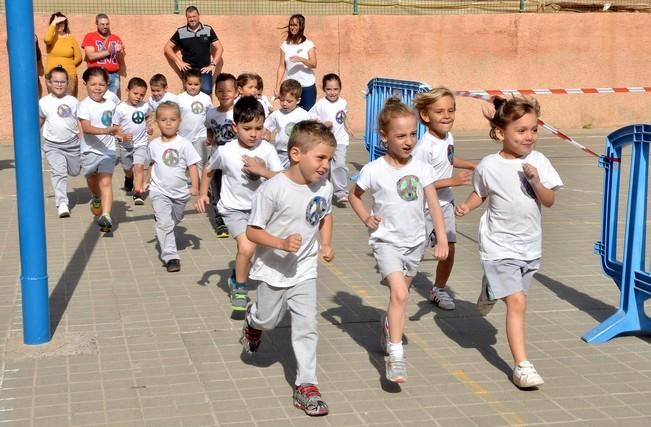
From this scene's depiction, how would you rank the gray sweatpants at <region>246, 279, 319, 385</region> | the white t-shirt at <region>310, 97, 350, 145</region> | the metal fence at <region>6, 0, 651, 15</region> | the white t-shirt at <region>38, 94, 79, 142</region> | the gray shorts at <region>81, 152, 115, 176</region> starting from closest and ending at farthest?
the gray sweatpants at <region>246, 279, 319, 385</region>
the gray shorts at <region>81, 152, 115, 176</region>
the white t-shirt at <region>38, 94, 79, 142</region>
the white t-shirt at <region>310, 97, 350, 145</region>
the metal fence at <region>6, 0, 651, 15</region>

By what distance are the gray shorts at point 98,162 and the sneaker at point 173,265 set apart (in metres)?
2.37

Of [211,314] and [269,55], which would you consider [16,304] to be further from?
[269,55]

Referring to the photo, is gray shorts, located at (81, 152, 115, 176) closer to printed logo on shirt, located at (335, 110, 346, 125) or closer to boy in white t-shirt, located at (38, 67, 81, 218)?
boy in white t-shirt, located at (38, 67, 81, 218)

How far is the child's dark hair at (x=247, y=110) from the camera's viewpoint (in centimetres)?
741

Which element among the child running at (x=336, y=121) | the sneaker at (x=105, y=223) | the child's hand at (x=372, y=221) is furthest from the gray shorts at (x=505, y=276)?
the child running at (x=336, y=121)

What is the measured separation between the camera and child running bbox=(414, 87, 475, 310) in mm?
7207

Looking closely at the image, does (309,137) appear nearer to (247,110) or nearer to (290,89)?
(247,110)

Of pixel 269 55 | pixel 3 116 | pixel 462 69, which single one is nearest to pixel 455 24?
pixel 462 69

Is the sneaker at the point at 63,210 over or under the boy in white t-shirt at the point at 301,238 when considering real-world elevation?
under

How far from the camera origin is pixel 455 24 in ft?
63.2

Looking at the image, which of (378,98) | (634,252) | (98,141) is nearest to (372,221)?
(634,252)

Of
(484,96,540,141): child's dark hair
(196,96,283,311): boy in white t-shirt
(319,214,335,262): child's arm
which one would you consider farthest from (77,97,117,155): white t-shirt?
(484,96,540,141): child's dark hair

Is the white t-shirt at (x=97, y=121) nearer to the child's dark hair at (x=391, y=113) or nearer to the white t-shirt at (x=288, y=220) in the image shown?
the child's dark hair at (x=391, y=113)

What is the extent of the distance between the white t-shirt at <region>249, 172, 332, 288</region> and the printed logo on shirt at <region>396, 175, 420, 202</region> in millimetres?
517
